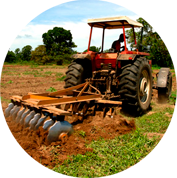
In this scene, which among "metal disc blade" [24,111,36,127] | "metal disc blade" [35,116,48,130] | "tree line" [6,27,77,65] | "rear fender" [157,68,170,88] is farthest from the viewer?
"tree line" [6,27,77,65]

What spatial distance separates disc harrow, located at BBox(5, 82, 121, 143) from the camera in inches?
148

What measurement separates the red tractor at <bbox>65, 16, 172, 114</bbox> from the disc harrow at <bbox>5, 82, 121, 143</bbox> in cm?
40

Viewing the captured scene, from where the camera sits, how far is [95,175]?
3020 millimetres

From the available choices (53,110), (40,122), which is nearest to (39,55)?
(40,122)

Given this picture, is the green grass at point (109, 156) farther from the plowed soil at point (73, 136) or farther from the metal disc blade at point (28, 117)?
the metal disc blade at point (28, 117)

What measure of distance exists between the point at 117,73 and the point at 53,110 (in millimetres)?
2460

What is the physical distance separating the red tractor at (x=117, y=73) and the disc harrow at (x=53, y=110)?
15.7 inches

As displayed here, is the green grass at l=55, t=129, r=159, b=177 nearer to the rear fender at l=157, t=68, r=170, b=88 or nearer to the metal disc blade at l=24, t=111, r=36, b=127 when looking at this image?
the metal disc blade at l=24, t=111, r=36, b=127

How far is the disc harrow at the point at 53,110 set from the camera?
3.77m

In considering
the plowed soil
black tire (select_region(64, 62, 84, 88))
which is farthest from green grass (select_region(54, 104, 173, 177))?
black tire (select_region(64, 62, 84, 88))

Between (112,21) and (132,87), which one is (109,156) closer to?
(132,87)

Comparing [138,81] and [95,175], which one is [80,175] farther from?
[138,81]

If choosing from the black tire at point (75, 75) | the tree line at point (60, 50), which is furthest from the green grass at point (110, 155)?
the tree line at point (60, 50)

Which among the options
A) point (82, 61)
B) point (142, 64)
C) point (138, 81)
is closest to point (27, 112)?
point (82, 61)
